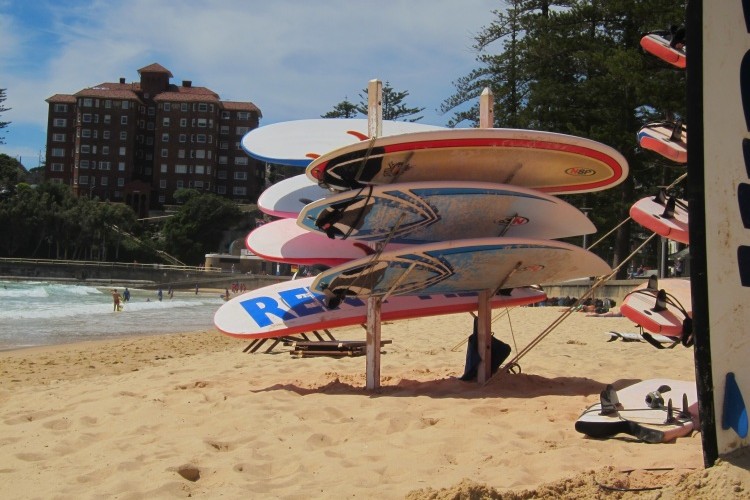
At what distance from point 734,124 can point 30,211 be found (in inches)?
2856

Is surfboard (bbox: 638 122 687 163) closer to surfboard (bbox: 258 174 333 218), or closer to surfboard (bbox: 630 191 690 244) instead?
surfboard (bbox: 630 191 690 244)

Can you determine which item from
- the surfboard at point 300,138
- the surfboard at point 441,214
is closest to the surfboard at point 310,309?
the surfboard at point 441,214

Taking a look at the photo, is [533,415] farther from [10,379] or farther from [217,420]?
[10,379]

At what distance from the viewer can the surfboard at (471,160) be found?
5055mm

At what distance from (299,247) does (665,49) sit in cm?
449

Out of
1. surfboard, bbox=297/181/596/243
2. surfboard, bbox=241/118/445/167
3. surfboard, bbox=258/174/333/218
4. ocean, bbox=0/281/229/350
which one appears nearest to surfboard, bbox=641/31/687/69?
surfboard, bbox=297/181/596/243

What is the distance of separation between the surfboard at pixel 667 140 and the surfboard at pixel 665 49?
350 millimetres

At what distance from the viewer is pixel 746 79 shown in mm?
2596

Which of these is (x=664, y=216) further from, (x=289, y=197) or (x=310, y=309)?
(x=289, y=197)

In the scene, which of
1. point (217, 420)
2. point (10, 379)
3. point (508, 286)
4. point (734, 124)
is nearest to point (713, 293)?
point (734, 124)

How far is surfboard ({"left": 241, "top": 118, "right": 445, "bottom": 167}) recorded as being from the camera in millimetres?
7578

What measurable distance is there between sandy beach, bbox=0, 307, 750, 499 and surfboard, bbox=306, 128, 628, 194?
5.28 ft

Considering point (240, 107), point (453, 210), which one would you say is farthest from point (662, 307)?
point (240, 107)

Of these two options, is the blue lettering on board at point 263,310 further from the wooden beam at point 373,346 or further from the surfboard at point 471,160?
the surfboard at point 471,160
